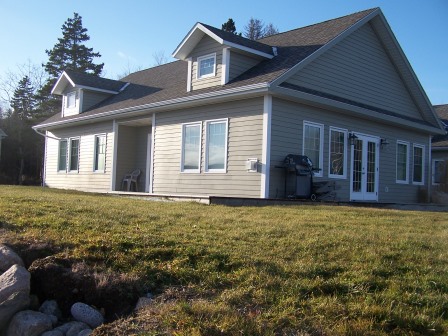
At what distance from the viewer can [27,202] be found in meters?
8.27

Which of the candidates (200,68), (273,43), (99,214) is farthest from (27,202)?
(273,43)

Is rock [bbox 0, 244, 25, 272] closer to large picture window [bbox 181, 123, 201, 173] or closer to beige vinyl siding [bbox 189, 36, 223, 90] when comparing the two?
large picture window [bbox 181, 123, 201, 173]

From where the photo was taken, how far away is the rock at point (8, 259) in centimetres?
480

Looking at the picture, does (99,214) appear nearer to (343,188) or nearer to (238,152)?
(238,152)

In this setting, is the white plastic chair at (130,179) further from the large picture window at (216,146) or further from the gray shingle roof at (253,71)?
the large picture window at (216,146)

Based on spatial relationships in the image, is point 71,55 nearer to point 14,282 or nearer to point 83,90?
point 83,90

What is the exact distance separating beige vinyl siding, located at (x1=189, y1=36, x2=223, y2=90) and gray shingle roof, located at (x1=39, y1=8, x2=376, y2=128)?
0.96 feet

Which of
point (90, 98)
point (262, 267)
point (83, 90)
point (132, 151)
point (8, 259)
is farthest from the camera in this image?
point (90, 98)

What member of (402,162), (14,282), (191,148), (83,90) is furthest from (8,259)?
(83,90)

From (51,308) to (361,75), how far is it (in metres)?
12.4

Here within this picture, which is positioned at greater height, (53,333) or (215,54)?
(215,54)

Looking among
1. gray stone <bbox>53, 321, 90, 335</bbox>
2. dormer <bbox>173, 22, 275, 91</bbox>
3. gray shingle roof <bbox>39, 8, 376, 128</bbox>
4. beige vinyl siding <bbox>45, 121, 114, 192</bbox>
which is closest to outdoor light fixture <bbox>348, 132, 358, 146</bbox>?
gray shingle roof <bbox>39, 8, 376, 128</bbox>

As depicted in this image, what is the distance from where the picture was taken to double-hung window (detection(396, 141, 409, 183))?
1602 centimetres

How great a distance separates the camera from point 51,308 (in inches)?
170
